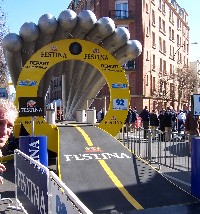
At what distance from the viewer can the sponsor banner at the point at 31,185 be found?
4.53 meters

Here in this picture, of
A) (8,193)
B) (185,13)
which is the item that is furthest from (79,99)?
(185,13)

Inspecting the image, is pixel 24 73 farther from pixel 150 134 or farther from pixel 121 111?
pixel 150 134

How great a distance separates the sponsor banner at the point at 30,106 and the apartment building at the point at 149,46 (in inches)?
960

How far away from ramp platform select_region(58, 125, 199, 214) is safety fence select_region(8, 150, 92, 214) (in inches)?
57.3

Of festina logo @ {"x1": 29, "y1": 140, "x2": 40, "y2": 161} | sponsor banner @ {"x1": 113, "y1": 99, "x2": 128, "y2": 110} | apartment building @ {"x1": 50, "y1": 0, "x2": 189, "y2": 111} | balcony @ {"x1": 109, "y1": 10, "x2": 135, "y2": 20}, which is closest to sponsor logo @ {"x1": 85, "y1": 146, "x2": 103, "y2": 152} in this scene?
festina logo @ {"x1": 29, "y1": 140, "x2": 40, "y2": 161}

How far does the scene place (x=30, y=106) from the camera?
9.83m

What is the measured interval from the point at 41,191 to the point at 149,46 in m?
41.0

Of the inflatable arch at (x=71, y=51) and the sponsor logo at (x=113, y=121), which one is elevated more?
the inflatable arch at (x=71, y=51)

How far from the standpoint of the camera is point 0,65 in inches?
1257

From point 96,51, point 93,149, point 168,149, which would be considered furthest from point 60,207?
point 96,51

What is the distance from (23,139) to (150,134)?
437 cm

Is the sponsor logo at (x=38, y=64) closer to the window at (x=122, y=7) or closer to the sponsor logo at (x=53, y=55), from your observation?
the sponsor logo at (x=53, y=55)

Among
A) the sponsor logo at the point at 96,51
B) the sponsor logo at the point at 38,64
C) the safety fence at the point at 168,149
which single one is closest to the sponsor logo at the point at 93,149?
the safety fence at the point at 168,149

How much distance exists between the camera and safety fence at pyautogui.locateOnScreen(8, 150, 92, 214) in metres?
3.42
